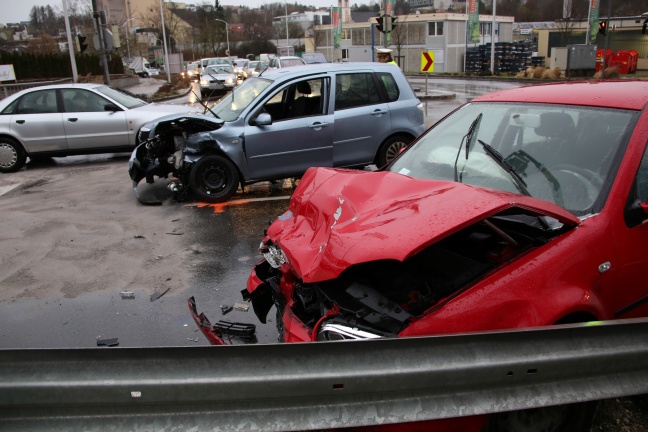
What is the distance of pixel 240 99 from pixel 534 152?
5994 mm

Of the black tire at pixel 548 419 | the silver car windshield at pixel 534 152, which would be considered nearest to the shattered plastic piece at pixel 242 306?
the silver car windshield at pixel 534 152

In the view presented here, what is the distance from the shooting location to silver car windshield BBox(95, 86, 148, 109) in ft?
40.4

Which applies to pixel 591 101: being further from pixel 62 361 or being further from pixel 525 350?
pixel 62 361

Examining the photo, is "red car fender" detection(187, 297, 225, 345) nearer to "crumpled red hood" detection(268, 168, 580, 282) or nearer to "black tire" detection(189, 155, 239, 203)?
"crumpled red hood" detection(268, 168, 580, 282)

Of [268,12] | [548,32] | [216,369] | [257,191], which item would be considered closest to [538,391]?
[216,369]

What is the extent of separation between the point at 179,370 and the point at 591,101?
3036mm

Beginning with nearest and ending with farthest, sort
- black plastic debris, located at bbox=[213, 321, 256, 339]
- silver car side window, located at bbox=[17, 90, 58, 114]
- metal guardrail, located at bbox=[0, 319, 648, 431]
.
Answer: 1. metal guardrail, located at bbox=[0, 319, 648, 431]
2. black plastic debris, located at bbox=[213, 321, 256, 339]
3. silver car side window, located at bbox=[17, 90, 58, 114]

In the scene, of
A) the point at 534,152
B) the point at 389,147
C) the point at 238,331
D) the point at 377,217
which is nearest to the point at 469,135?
the point at 534,152

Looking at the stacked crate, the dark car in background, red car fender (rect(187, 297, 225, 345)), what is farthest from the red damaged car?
the stacked crate

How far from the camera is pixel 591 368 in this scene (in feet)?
8.18

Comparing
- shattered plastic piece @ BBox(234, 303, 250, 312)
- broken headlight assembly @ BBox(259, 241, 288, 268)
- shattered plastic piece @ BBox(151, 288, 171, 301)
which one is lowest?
shattered plastic piece @ BBox(151, 288, 171, 301)

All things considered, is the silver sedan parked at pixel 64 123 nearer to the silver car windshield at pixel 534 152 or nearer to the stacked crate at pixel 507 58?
the silver car windshield at pixel 534 152

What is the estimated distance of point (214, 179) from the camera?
27.2 feet

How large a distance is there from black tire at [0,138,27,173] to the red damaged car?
10040mm
